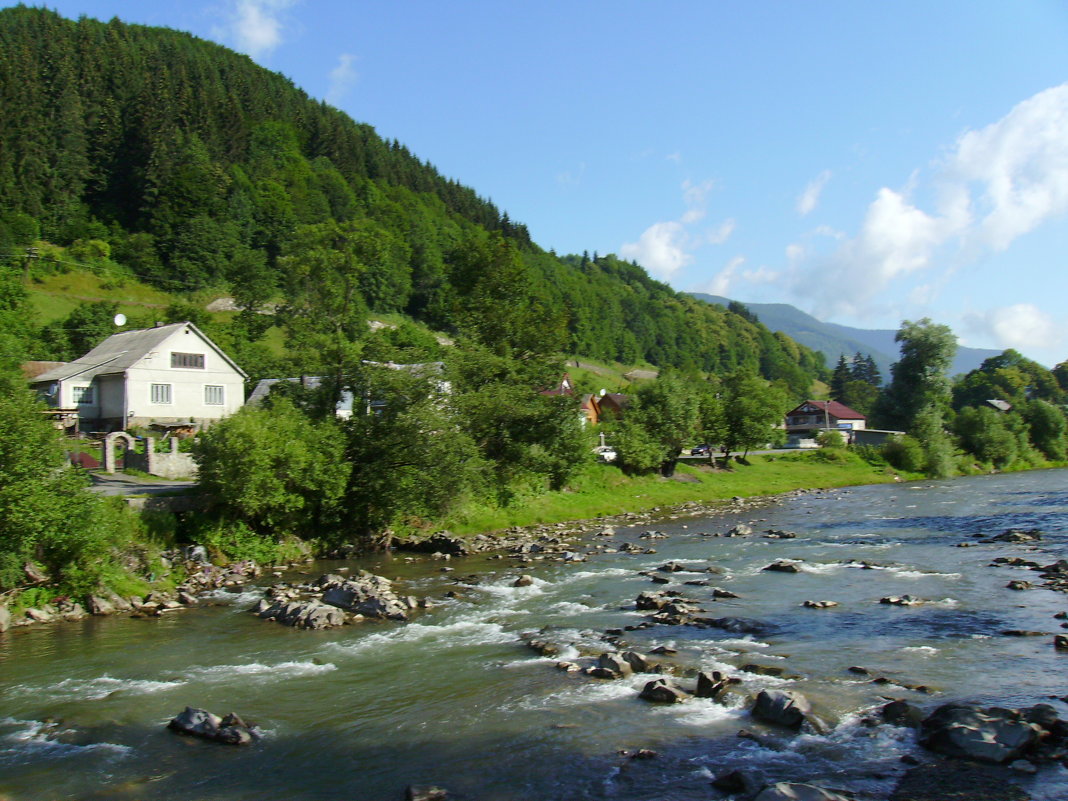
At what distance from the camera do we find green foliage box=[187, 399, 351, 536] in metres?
34.3

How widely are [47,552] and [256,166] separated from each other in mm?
146418

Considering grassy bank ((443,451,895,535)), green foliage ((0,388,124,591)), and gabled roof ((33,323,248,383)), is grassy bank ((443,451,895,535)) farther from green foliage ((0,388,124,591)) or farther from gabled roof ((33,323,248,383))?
gabled roof ((33,323,248,383))

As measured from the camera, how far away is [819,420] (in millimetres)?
136875

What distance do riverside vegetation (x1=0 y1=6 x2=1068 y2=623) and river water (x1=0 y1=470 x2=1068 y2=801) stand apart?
7252 mm

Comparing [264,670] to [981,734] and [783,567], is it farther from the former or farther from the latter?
[783,567]

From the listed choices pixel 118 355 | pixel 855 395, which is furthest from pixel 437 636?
pixel 855 395

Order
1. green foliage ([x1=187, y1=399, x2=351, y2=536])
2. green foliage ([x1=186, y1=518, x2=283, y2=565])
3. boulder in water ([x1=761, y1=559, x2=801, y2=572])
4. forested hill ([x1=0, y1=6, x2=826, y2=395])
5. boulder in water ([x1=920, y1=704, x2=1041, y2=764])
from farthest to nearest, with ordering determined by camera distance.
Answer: forested hill ([x1=0, y1=6, x2=826, y2=395]) < green foliage ([x1=187, y1=399, x2=351, y2=536]) < green foliage ([x1=186, y1=518, x2=283, y2=565]) < boulder in water ([x1=761, y1=559, x2=801, y2=572]) < boulder in water ([x1=920, y1=704, x2=1041, y2=764])

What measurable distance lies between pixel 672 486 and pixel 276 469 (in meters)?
39.3

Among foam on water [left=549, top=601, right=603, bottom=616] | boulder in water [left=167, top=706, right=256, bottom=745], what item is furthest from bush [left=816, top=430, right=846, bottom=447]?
boulder in water [left=167, top=706, right=256, bottom=745]

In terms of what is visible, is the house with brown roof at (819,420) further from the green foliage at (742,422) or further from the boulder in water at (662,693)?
the boulder in water at (662,693)

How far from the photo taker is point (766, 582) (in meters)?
29.2

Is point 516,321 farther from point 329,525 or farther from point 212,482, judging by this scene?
point 212,482

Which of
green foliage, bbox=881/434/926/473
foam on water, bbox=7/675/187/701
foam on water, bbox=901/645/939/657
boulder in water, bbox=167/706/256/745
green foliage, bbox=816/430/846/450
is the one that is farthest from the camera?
green foliage, bbox=816/430/846/450

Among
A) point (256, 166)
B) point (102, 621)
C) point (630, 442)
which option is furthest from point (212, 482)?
point (256, 166)
